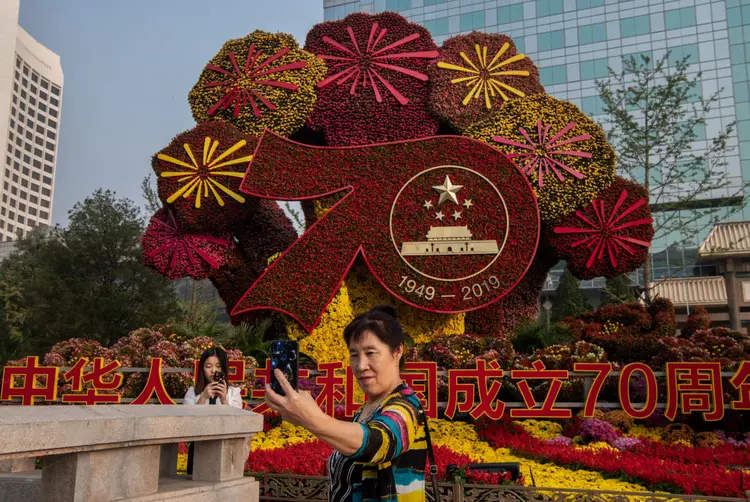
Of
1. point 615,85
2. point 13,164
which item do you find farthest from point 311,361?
point 13,164

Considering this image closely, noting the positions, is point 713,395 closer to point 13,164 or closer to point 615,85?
point 615,85

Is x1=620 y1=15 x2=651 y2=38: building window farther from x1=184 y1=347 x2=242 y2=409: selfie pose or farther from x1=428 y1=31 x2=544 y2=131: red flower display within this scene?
x1=184 y1=347 x2=242 y2=409: selfie pose

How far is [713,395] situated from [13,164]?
69257 millimetres

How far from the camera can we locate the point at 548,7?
33.5 m

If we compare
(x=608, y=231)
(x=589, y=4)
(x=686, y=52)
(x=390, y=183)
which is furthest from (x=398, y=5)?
(x=608, y=231)

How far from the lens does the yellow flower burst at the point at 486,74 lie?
10.6 metres

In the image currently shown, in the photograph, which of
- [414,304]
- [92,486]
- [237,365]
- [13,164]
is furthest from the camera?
[13,164]

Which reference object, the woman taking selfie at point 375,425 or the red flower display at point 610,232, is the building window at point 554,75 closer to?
the red flower display at point 610,232

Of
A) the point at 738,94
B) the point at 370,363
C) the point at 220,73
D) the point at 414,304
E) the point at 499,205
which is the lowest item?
the point at 370,363

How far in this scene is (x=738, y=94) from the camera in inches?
1168

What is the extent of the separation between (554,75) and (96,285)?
2578 centimetres

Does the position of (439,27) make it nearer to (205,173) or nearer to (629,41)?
(629,41)

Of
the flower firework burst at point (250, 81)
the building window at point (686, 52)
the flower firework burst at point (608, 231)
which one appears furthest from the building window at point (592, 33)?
the flower firework burst at point (250, 81)

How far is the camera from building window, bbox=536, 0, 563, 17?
33.3 metres
